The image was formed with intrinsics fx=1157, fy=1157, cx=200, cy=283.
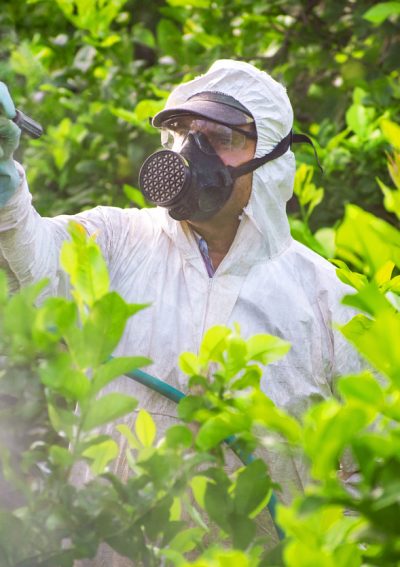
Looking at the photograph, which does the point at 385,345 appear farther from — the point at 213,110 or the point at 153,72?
the point at 153,72

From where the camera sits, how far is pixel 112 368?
0.94 m

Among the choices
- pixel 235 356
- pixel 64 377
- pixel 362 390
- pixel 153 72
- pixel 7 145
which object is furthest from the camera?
pixel 153 72

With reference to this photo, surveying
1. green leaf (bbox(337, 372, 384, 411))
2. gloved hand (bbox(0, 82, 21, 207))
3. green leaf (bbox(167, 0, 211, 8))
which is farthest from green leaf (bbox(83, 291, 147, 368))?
green leaf (bbox(167, 0, 211, 8))

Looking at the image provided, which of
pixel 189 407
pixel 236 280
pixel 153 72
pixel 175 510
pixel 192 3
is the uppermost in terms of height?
pixel 189 407

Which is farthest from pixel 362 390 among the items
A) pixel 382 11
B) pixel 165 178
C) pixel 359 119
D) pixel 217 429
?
pixel 359 119

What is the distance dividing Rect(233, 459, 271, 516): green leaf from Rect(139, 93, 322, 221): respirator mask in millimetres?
1130

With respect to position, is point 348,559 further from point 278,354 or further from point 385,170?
point 385,170

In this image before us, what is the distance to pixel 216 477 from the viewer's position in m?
0.98

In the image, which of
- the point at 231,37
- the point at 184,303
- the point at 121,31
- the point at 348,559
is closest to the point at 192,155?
the point at 184,303

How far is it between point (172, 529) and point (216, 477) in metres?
0.07

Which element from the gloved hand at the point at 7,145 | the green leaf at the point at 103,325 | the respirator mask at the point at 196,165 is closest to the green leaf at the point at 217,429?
the green leaf at the point at 103,325

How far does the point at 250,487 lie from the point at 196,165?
47.9 inches

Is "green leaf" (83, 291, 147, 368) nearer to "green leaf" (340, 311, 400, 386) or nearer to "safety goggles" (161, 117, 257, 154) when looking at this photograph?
"green leaf" (340, 311, 400, 386)

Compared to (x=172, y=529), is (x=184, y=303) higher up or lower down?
lower down
